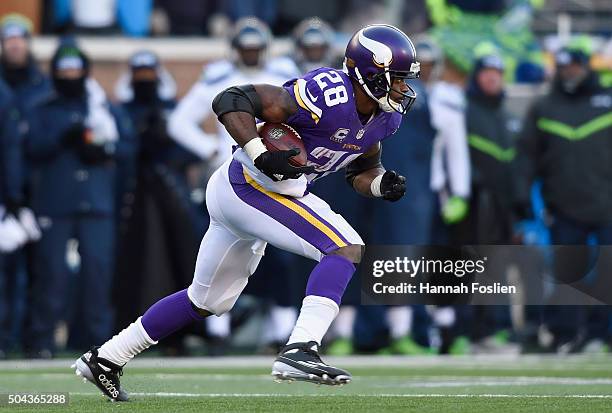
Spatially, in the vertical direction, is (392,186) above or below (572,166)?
below

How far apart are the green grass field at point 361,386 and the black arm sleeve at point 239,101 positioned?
1254 millimetres

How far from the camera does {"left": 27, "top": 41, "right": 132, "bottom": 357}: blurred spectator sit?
41.0ft

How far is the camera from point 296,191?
7.61m

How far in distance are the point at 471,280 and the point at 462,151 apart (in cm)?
224

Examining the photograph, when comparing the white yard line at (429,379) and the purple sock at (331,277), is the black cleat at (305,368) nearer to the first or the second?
the purple sock at (331,277)

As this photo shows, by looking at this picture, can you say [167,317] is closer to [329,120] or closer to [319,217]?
[319,217]

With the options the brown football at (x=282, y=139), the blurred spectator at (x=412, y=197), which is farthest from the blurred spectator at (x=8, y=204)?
the brown football at (x=282, y=139)

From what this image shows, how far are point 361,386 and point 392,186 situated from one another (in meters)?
1.70

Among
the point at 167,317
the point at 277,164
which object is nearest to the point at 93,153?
the point at 167,317

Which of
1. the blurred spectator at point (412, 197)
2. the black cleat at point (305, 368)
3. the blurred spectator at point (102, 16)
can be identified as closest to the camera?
the black cleat at point (305, 368)

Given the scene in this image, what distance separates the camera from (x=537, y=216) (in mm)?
14336

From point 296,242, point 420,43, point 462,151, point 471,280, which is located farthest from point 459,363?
point 296,242

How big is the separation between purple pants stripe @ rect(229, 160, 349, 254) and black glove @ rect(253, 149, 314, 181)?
0.22 meters

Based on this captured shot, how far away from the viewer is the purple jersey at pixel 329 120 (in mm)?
7516
